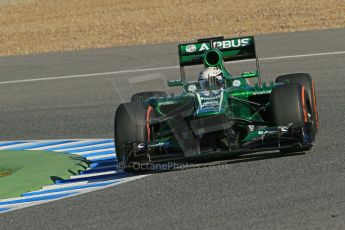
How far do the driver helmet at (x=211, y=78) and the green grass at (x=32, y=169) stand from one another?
1573 mm

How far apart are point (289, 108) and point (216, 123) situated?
2.37 ft

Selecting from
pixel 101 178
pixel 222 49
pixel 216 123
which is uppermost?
pixel 222 49

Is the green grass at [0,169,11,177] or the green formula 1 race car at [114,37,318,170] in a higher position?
the green formula 1 race car at [114,37,318,170]

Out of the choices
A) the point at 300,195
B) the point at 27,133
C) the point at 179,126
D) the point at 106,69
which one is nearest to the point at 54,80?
the point at 106,69

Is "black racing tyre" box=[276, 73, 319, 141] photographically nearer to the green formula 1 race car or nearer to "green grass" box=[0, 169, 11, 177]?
the green formula 1 race car

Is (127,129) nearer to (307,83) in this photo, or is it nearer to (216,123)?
(216,123)

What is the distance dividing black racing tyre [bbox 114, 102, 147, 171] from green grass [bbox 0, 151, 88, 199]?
31.4 inches

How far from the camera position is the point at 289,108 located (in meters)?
9.50

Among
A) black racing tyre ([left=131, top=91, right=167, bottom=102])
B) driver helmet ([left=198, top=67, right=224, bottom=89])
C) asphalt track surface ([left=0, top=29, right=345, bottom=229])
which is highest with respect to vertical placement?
driver helmet ([left=198, top=67, right=224, bottom=89])

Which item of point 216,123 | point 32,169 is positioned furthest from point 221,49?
point 32,169

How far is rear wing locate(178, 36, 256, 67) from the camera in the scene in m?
11.3

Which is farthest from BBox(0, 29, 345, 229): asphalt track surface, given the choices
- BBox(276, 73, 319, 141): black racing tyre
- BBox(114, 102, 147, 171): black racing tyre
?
BBox(114, 102, 147, 171): black racing tyre

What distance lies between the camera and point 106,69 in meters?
19.0

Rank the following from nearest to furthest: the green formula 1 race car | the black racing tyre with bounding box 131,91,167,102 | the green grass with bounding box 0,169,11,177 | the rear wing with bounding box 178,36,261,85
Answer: the green formula 1 race car, the green grass with bounding box 0,169,11,177, the black racing tyre with bounding box 131,91,167,102, the rear wing with bounding box 178,36,261,85
